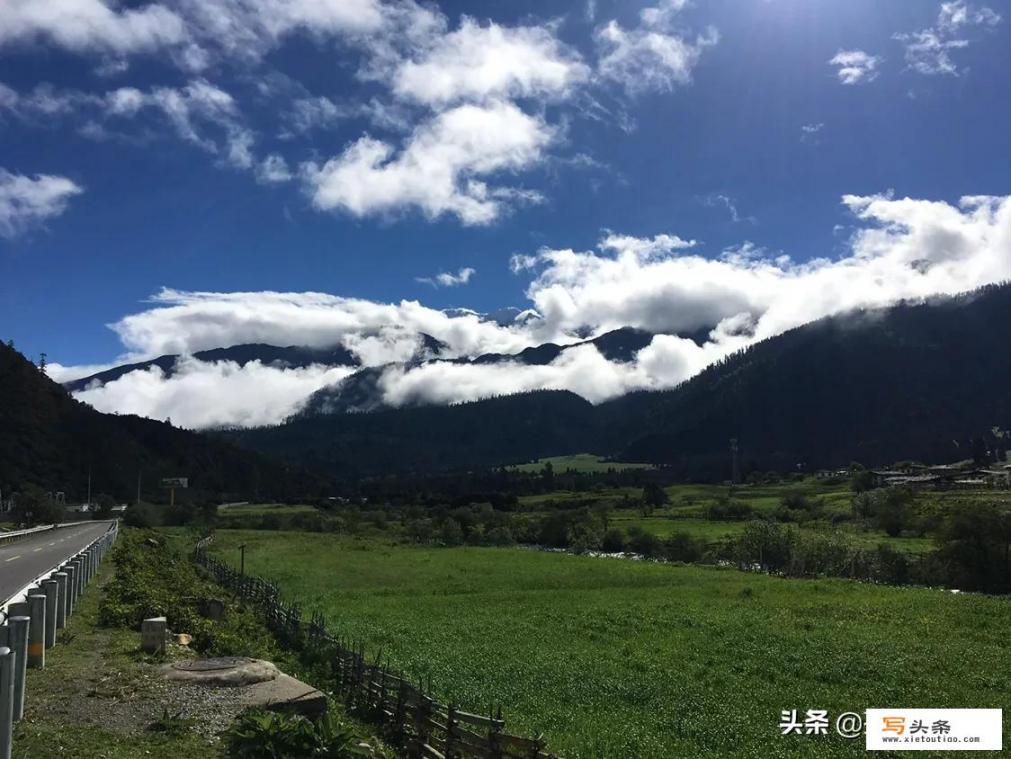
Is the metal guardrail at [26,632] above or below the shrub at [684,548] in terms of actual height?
above

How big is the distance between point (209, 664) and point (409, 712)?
5.54 meters

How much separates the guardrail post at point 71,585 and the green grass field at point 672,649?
1322cm

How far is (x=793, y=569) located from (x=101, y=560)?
76.0 meters

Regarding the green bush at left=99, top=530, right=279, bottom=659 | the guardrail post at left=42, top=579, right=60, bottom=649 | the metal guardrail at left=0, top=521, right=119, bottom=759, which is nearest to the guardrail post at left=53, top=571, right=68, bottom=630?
the metal guardrail at left=0, top=521, right=119, bottom=759

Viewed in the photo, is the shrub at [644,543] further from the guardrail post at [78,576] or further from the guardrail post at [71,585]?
the guardrail post at [71,585]

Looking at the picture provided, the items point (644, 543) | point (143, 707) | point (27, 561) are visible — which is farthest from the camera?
point (644, 543)

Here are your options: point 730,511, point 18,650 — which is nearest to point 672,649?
point 18,650

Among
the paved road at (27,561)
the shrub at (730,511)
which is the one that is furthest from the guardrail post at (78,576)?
the shrub at (730,511)

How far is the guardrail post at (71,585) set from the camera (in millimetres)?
26391

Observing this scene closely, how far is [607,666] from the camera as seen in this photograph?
107 feet

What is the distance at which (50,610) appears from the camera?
2116 cm

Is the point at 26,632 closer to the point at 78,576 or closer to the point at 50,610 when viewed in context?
the point at 50,610

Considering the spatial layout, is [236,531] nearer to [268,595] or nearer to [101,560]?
[101,560]

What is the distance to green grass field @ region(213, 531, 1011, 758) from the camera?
23.8 metres
